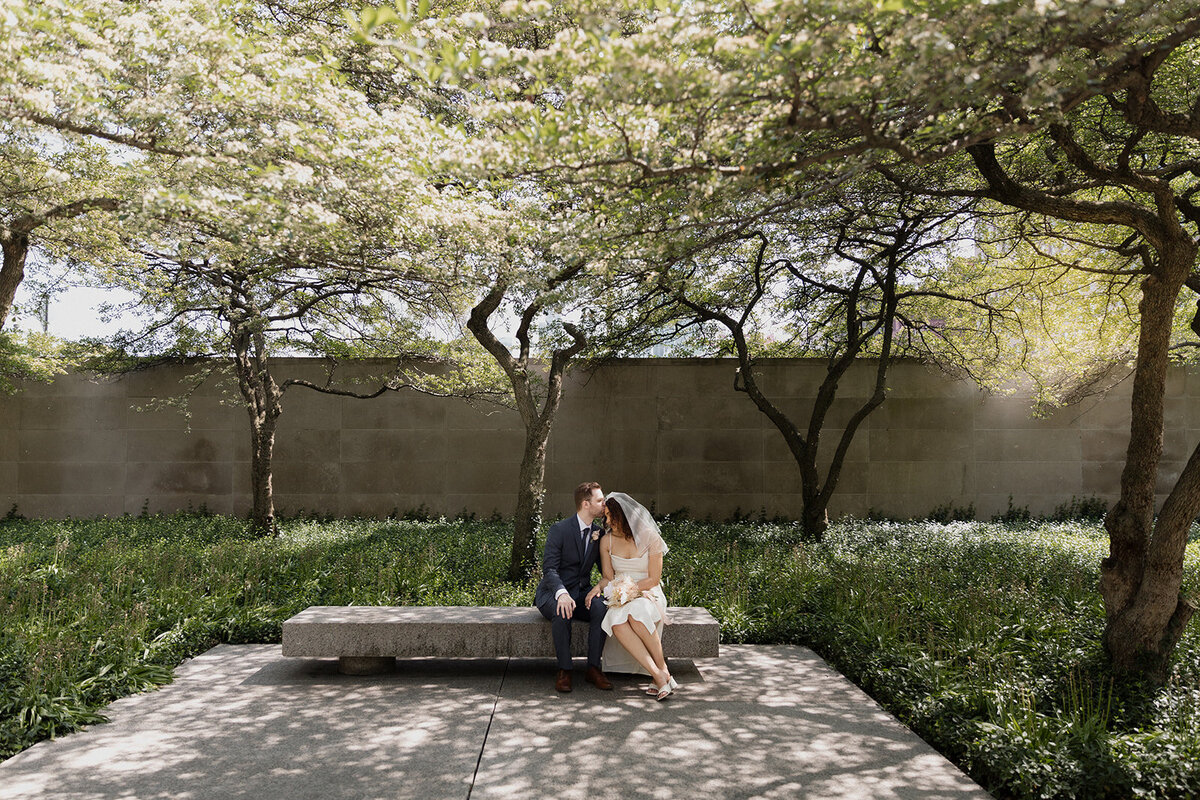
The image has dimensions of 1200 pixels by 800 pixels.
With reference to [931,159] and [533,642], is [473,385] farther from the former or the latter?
[931,159]

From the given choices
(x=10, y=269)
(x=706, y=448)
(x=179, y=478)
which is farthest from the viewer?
(x=706, y=448)

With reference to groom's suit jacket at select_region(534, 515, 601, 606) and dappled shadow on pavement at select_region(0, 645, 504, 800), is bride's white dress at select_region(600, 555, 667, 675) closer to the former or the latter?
groom's suit jacket at select_region(534, 515, 601, 606)

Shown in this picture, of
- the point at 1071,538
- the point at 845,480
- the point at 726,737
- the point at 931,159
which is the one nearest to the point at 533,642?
the point at 726,737

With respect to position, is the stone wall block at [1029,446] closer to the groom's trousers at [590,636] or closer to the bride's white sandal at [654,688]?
the bride's white sandal at [654,688]

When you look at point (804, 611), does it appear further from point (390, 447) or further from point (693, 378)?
point (390, 447)

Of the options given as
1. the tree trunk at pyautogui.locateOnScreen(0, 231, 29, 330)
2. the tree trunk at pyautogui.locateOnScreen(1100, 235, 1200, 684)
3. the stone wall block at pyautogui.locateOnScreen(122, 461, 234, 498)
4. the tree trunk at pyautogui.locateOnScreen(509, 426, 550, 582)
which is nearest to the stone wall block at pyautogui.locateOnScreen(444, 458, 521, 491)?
the stone wall block at pyautogui.locateOnScreen(122, 461, 234, 498)

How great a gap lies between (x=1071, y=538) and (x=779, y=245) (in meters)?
6.53

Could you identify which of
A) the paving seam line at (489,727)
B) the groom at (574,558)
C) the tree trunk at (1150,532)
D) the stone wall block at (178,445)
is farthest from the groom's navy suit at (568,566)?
the stone wall block at (178,445)

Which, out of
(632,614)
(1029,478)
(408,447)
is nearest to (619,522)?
(632,614)

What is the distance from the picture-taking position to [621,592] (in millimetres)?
6227

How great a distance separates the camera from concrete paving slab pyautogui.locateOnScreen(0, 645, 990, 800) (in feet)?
14.5

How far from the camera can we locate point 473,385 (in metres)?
14.3

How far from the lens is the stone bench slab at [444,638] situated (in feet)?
21.2

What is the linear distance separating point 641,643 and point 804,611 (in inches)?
117
